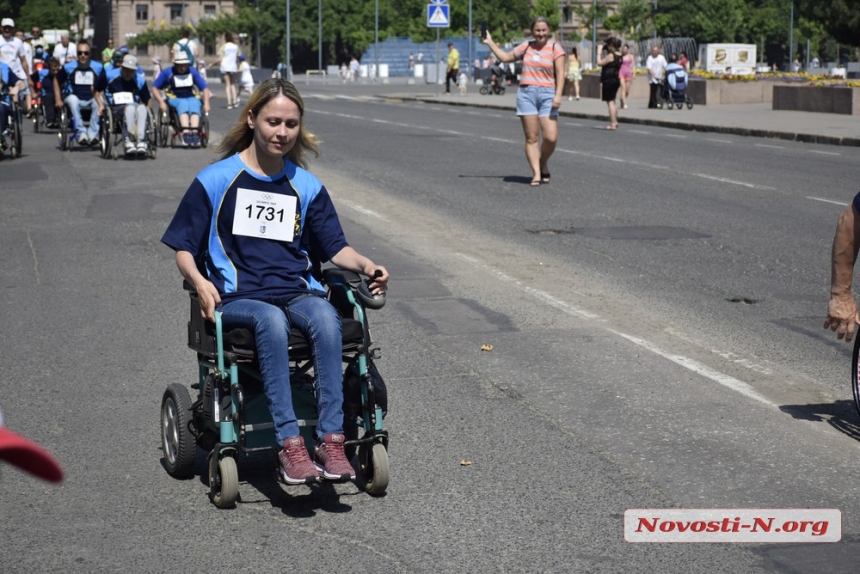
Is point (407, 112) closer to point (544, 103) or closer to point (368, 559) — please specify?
point (544, 103)

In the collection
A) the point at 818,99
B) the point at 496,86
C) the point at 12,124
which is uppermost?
the point at 496,86

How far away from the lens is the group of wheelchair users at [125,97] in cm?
1953

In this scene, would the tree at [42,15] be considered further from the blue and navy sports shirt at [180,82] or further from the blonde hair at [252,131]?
the blonde hair at [252,131]

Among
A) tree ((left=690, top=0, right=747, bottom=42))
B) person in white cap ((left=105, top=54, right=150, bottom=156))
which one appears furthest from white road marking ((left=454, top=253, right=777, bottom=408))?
tree ((left=690, top=0, right=747, bottom=42))

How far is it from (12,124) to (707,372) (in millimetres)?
15617

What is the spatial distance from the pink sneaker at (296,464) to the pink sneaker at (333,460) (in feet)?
0.16

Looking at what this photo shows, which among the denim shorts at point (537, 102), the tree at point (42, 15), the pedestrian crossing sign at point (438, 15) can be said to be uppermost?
the tree at point (42, 15)

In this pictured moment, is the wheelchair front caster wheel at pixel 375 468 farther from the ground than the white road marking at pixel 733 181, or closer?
closer

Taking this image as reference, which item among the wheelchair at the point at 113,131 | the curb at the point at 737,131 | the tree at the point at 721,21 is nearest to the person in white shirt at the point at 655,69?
the curb at the point at 737,131

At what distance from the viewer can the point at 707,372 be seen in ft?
22.8

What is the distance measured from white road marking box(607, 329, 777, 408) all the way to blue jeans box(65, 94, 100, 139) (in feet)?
50.3

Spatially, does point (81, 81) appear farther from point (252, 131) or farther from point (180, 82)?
point (252, 131)

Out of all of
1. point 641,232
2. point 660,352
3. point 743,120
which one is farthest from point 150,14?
point 660,352

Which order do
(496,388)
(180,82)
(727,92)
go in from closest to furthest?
1. (496,388)
2. (180,82)
3. (727,92)
